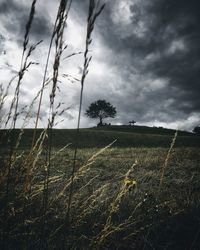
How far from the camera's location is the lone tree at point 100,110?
77000 mm

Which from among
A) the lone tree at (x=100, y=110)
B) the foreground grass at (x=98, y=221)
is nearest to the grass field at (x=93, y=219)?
the foreground grass at (x=98, y=221)

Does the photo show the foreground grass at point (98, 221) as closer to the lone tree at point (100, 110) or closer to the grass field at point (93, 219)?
the grass field at point (93, 219)

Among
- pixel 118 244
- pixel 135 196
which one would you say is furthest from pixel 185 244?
pixel 135 196

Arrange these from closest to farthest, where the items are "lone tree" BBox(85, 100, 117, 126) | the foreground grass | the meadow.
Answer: the meadow, the foreground grass, "lone tree" BBox(85, 100, 117, 126)

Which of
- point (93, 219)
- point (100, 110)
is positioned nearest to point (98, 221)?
point (93, 219)

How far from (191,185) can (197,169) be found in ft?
6.76

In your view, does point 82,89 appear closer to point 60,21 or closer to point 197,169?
point 60,21

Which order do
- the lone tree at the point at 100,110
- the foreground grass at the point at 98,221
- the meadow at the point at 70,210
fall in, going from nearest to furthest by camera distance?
the meadow at the point at 70,210 < the foreground grass at the point at 98,221 < the lone tree at the point at 100,110

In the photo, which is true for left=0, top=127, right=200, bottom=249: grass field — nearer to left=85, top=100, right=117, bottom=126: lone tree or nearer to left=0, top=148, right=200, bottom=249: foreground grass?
left=0, top=148, right=200, bottom=249: foreground grass

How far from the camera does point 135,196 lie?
155 inches

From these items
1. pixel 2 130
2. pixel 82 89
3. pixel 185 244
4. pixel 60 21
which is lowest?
pixel 185 244

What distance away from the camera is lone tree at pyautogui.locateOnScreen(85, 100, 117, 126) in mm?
77000

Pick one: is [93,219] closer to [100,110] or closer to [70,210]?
[70,210]

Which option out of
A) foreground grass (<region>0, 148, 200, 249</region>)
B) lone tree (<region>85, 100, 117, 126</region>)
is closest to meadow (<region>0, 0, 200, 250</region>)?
foreground grass (<region>0, 148, 200, 249</region>)
